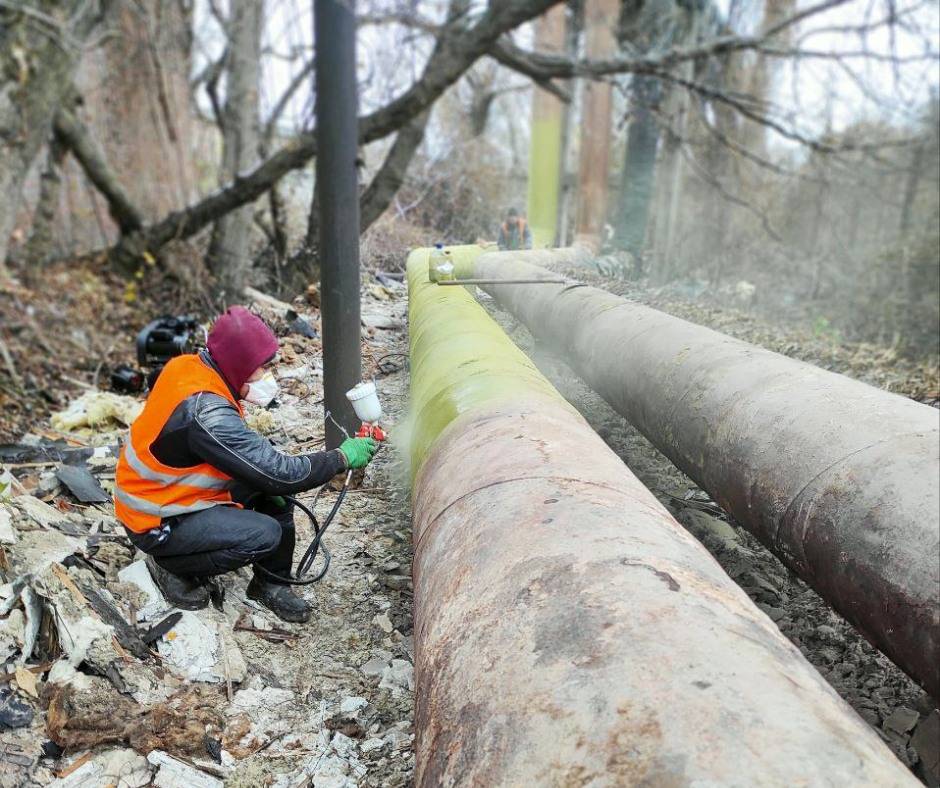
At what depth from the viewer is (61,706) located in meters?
2.33

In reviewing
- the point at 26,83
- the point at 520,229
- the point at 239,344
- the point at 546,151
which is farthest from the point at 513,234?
the point at 239,344

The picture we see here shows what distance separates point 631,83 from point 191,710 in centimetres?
1179

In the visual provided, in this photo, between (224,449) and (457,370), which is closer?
(224,449)

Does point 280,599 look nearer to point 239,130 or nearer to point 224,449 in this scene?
point 224,449

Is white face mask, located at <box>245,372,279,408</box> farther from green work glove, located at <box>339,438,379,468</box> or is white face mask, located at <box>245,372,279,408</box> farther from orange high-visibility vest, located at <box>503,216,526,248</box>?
orange high-visibility vest, located at <box>503,216,526,248</box>

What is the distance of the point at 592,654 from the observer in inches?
48.4

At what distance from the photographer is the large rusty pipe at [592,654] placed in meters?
1.04

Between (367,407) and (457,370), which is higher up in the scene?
(457,370)

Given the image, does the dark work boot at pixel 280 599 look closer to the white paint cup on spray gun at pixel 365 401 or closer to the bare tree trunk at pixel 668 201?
the white paint cup on spray gun at pixel 365 401

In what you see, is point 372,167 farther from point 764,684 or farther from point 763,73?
point 764,684

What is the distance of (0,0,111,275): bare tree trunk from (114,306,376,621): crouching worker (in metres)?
6.84

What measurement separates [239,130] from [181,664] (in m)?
10.2

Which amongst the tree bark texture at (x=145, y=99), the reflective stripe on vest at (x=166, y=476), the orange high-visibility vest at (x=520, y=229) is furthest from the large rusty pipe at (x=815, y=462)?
the tree bark texture at (x=145, y=99)

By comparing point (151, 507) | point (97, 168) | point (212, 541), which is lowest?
point (212, 541)
